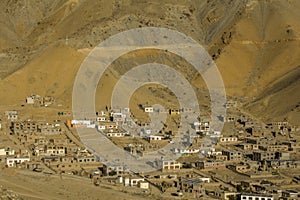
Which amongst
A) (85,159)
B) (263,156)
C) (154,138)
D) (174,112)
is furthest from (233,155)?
(174,112)

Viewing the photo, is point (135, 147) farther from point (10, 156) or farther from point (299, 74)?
point (299, 74)

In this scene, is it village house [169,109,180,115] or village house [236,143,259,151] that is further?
village house [169,109,180,115]

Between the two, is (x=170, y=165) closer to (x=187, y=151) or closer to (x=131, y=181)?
(x=187, y=151)

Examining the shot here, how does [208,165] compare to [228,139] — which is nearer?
[208,165]

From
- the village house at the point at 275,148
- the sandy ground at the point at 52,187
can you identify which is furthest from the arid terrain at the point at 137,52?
the village house at the point at 275,148

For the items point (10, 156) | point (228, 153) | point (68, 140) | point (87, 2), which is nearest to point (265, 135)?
point (228, 153)

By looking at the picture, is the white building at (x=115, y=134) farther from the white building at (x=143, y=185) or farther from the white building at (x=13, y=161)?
the white building at (x=143, y=185)

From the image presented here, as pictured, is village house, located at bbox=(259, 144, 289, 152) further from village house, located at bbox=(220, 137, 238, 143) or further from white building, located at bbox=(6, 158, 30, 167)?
white building, located at bbox=(6, 158, 30, 167)

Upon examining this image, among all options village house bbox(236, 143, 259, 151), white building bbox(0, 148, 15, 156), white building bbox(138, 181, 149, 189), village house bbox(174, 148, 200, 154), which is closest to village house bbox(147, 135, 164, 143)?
village house bbox(174, 148, 200, 154)
